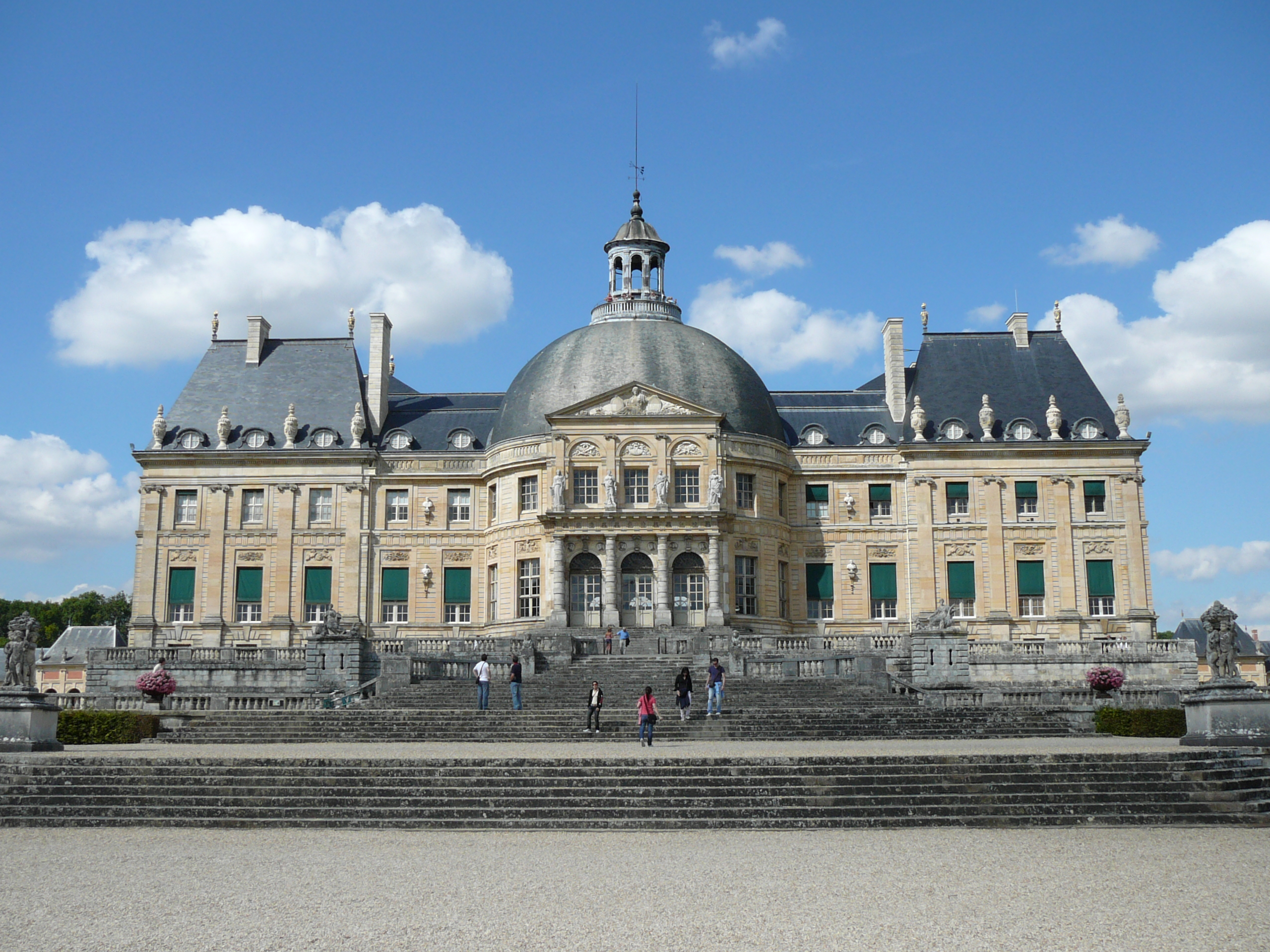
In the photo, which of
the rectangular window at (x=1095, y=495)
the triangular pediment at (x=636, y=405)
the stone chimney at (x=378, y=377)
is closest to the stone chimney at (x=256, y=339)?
the stone chimney at (x=378, y=377)

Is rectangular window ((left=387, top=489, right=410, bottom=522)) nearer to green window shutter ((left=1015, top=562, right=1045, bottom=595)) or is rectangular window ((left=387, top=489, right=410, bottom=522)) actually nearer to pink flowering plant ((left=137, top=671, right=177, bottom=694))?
pink flowering plant ((left=137, top=671, right=177, bottom=694))

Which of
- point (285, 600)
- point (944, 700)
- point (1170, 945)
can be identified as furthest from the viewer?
point (285, 600)

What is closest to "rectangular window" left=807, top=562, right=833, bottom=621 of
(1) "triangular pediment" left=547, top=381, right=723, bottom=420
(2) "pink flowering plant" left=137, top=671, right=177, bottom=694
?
(1) "triangular pediment" left=547, top=381, right=723, bottom=420

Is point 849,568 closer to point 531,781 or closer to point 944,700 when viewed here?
point 944,700

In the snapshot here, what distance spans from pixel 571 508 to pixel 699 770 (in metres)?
26.6

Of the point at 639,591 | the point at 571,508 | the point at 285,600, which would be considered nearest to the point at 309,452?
the point at 285,600

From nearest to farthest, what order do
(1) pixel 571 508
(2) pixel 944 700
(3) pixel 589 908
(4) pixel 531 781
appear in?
1. (3) pixel 589 908
2. (4) pixel 531 781
3. (2) pixel 944 700
4. (1) pixel 571 508

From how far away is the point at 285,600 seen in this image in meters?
47.6

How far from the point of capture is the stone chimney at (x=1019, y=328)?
52106 mm

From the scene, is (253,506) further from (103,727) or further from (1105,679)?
(1105,679)

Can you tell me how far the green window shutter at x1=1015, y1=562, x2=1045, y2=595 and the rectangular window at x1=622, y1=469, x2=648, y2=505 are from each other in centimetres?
1537

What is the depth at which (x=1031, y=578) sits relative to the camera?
47.4m

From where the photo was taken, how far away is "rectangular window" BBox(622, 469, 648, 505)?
45.3 meters

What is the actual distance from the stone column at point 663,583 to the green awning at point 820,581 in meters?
6.95
